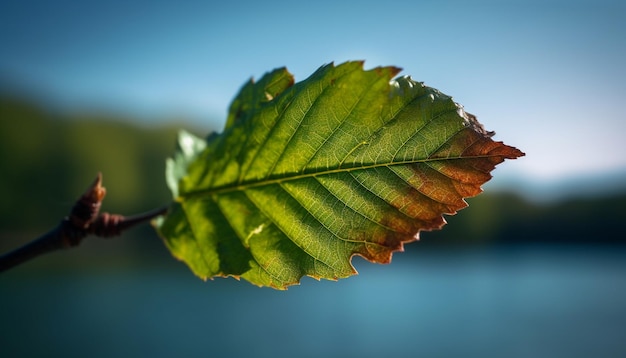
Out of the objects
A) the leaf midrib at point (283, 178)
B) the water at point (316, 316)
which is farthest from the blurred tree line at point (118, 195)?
the leaf midrib at point (283, 178)

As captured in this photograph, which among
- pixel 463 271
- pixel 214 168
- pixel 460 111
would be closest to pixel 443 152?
pixel 460 111

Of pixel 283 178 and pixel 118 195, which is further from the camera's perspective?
pixel 118 195

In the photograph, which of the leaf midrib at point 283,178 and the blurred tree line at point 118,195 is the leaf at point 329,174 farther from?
the blurred tree line at point 118,195

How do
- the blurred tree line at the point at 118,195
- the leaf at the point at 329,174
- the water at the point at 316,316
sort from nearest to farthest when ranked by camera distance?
the leaf at the point at 329,174
the water at the point at 316,316
the blurred tree line at the point at 118,195

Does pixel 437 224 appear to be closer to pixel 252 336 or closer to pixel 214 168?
pixel 214 168

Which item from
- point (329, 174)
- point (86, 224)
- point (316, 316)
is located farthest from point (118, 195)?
point (329, 174)

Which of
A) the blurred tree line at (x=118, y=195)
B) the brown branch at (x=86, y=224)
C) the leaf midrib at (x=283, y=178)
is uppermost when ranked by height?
the leaf midrib at (x=283, y=178)

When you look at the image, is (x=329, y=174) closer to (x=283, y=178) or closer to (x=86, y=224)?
(x=283, y=178)
